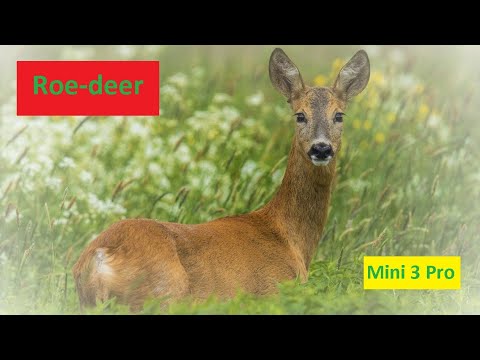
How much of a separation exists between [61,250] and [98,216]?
40cm

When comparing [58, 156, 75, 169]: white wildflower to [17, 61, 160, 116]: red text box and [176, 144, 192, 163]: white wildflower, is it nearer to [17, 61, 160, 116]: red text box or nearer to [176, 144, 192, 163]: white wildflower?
[17, 61, 160, 116]: red text box

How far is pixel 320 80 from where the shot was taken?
9625mm

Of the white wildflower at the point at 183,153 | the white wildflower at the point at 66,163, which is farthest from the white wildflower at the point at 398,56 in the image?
the white wildflower at the point at 66,163

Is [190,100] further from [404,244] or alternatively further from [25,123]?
[404,244]

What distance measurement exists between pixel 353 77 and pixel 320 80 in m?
0.30

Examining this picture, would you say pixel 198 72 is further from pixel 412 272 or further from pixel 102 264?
pixel 412 272

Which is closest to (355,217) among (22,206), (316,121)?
(316,121)

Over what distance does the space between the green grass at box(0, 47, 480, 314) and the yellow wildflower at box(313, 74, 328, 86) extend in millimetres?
19

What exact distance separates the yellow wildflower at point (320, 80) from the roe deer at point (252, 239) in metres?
0.21

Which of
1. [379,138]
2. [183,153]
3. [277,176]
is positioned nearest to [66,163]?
[183,153]

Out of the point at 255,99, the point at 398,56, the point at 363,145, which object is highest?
the point at 398,56

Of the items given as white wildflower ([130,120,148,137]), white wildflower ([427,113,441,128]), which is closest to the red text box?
white wildflower ([130,120,148,137])

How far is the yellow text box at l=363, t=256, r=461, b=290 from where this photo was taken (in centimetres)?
913

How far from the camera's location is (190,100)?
9602 millimetres
